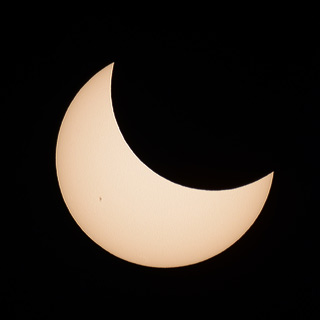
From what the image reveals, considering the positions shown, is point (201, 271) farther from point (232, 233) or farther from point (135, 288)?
point (232, 233)

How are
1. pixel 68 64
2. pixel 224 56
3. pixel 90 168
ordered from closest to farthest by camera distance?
pixel 224 56, pixel 90 168, pixel 68 64

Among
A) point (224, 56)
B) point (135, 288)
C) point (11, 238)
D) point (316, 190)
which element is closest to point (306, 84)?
point (224, 56)

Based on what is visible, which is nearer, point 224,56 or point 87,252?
point 224,56

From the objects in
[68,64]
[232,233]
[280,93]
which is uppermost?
[68,64]
